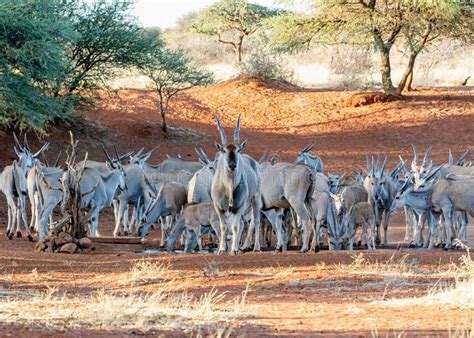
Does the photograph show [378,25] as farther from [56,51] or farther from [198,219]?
[198,219]

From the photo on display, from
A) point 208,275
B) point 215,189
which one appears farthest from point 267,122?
point 208,275

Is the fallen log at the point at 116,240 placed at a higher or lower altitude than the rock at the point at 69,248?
higher

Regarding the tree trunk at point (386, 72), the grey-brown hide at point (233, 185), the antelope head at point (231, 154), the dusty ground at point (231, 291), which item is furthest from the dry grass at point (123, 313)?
the tree trunk at point (386, 72)

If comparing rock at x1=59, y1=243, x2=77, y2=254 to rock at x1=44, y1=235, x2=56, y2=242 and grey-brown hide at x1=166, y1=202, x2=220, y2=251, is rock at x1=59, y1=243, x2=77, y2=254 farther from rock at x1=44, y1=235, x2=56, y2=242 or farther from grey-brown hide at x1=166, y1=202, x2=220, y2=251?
grey-brown hide at x1=166, y1=202, x2=220, y2=251

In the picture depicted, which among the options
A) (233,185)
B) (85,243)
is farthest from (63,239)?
(233,185)

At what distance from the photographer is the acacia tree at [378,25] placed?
38938mm

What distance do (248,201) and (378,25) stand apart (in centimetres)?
2352

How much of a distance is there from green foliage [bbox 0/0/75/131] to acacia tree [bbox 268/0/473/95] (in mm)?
15238

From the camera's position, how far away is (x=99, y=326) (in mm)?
8664

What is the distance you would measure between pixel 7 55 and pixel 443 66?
3724 centimetres

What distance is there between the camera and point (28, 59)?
25984mm

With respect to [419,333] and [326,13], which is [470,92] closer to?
[326,13]

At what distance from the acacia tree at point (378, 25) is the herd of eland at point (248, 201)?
15322 millimetres

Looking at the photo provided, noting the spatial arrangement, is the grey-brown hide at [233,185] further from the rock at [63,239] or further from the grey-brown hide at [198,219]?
the rock at [63,239]
